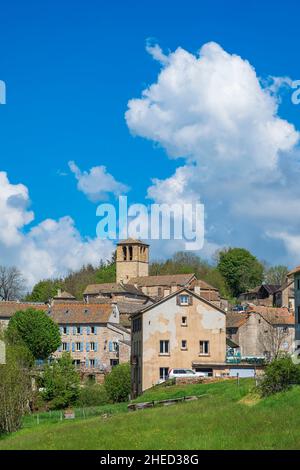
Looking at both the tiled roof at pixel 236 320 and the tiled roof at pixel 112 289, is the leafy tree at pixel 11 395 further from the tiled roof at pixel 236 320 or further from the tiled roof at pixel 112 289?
the tiled roof at pixel 112 289

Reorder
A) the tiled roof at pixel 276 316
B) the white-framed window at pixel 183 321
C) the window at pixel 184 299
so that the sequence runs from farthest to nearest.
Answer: the tiled roof at pixel 276 316 < the window at pixel 184 299 < the white-framed window at pixel 183 321

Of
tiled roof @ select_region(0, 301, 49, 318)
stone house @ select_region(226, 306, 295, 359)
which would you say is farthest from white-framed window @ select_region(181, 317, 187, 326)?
tiled roof @ select_region(0, 301, 49, 318)

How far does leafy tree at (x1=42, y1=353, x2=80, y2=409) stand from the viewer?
7481 cm

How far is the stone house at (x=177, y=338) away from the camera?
6988cm

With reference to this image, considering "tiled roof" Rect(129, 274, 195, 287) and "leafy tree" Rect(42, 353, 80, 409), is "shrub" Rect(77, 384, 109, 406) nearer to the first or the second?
"leafy tree" Rect(42, 353, 80, 409)

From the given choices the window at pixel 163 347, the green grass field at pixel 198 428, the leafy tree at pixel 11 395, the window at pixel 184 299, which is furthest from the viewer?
the window at pixel 184 299

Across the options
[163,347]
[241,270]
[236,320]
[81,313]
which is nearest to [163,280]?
[241,270]

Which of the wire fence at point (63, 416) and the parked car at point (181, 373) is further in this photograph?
the parked car at point (181, 373)

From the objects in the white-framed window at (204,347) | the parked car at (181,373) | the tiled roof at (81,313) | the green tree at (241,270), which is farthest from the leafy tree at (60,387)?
the green tree at (241,270)

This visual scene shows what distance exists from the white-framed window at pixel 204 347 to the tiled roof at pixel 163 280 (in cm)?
8331

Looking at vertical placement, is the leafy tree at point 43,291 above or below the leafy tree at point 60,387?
above

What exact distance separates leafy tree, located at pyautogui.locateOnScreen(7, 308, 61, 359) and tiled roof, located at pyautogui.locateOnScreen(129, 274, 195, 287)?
52352 mm

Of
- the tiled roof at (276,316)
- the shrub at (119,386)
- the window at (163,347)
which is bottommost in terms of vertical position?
the shrub at (119,386)

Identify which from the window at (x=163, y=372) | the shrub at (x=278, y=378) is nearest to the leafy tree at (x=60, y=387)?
the window at (x=163, y=372)
